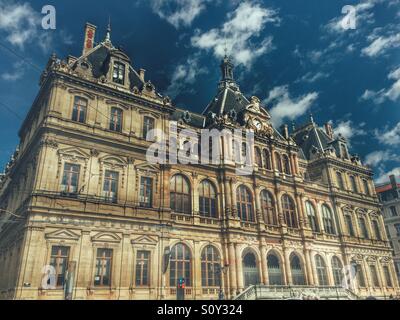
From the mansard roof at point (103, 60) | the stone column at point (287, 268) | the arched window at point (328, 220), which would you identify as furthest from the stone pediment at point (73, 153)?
the arched window at point (328, 220)

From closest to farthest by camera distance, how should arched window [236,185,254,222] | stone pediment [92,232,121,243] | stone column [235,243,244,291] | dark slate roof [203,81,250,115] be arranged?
1. stone pediment [92,232,121,243]
2. stone column [235,243,244,291]
3. arched window [236,185,254,222]
4. dark slate roof [203,81,250,115]

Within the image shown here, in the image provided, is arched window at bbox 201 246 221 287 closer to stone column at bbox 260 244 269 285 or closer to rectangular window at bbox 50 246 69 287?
stone column at bbox 260 244 269 285

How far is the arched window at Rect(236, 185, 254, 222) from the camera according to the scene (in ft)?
108

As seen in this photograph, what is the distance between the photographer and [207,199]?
3155 cm

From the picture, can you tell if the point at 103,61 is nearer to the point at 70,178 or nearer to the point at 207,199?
the point at 70,178

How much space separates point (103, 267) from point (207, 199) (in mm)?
12052

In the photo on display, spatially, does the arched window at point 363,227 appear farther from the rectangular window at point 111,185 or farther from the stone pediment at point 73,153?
the stone pediment at point 73,153

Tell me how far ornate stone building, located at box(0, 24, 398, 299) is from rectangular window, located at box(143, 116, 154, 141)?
109 millimetres

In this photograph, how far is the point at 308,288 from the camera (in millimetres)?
29531

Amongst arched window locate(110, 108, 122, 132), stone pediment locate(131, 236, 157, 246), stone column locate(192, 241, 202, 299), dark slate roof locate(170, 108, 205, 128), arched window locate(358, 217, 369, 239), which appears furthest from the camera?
arched window locate(358, 217, 369, 239)

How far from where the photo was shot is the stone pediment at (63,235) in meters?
21.6

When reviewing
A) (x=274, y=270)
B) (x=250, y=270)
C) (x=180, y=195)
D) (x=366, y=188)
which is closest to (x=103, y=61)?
(x=180, y=195)

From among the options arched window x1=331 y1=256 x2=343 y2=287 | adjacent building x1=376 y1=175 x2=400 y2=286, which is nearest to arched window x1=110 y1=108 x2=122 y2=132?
arched window x1=331 y1=256 x2=343 y2=287
